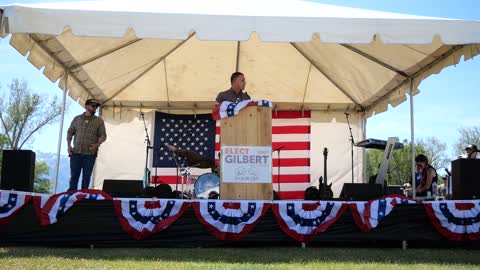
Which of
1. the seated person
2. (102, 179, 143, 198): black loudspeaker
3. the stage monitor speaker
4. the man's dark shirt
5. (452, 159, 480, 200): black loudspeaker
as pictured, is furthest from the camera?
the seated person

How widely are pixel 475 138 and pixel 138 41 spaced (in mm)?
38817

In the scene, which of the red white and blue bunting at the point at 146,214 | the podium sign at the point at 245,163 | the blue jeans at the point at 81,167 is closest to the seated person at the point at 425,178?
the podium sign at the point at 245,163

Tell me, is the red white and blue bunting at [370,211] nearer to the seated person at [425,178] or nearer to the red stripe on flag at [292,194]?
the seated person at [425,178]

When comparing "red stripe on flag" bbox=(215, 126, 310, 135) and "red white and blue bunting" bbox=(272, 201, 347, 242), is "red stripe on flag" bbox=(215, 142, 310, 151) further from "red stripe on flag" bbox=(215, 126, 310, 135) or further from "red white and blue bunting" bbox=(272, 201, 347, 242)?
"red white and blue bunting" bbox=(272, 201, 347, 242)

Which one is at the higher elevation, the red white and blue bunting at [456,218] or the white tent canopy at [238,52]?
the white tent canopy at [238,52]

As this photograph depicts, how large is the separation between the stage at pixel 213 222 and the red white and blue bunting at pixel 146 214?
10 mm

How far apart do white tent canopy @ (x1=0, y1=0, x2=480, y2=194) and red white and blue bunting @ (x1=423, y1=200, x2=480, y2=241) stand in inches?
68.9

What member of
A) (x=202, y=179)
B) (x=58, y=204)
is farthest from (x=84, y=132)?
(x=58, y=204)

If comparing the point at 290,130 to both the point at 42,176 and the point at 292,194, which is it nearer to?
the point at 292,194

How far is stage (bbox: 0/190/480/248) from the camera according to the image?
521 centimetres

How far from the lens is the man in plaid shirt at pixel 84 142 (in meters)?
7.33

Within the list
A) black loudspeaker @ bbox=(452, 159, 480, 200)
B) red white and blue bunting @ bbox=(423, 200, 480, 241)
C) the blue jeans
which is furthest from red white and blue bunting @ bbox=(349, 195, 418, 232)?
the blue jeans

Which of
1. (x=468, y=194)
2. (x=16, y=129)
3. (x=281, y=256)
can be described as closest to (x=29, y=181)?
(x=281, y=256)

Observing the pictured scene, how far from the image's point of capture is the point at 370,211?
5.27 meters
